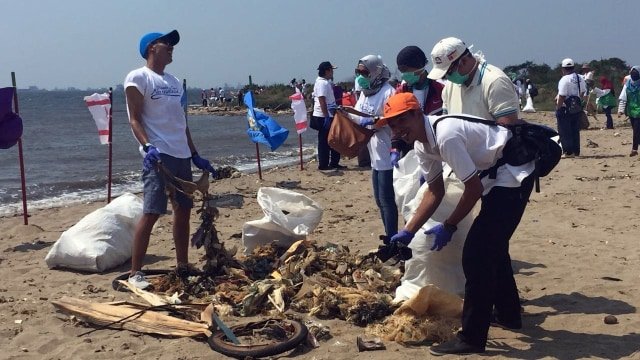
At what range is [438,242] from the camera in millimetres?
3877

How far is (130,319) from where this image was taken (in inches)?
175

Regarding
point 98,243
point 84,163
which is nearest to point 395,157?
point 98,243

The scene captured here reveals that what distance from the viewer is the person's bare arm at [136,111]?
498cm

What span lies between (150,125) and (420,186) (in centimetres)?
200

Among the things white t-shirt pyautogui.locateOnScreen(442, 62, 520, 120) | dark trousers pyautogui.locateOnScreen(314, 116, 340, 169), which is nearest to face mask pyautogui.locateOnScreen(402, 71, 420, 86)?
white t-shirt pyautogui.locateOnScreen(442, 62, 520, 120)

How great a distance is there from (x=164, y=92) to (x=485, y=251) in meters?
2.64

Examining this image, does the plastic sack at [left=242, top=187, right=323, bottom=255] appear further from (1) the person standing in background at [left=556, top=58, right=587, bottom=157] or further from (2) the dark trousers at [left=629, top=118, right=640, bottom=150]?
(2) the dark trousers at [left=629, top=118, right=640, bottom=150]

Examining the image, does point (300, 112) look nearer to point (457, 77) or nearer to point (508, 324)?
point (457, 77)

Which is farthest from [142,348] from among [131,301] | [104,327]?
[131,301]

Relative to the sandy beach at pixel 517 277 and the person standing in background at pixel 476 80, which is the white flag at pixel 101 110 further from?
the person standing in background at pixel 476 80

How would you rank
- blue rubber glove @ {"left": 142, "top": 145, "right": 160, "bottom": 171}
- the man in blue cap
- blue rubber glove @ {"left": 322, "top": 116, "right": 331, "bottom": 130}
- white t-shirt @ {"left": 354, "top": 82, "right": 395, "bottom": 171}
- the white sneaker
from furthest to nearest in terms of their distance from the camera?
blue rubber glove @ {"left": 322, "top": 116, "right": 331, "bottom": 130} → white t-shirt @ {"left": 354, "top": 82, "right": 395, "bottom": 171} → the white sneaker → the man in blue cap → blue rubber glove @ {"left": 142, "top": 145, "right": 160, "bottom": 171}

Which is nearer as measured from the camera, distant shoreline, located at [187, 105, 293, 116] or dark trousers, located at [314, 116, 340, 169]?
dark trousers, located at [314, 116, 340, 169]

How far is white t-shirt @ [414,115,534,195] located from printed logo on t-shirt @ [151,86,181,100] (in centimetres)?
216

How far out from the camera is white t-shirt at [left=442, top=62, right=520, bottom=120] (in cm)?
419
